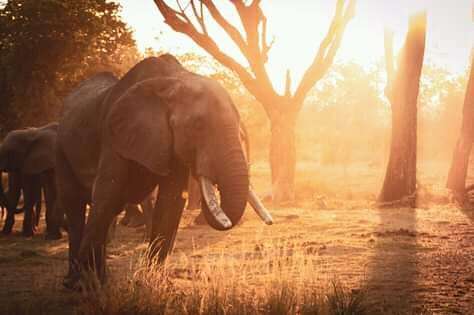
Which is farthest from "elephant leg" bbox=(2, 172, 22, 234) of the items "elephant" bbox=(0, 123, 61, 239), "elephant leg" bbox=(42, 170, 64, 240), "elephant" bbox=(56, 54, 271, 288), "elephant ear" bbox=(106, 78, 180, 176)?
"elephant ear" bbox=(106, 78, 180, 176)

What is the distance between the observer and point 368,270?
7.95m

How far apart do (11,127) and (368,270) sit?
1742cm

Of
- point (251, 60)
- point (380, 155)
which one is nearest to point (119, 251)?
point (251, 60)

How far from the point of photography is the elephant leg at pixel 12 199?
1298cm

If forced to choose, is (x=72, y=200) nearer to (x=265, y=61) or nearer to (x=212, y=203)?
(x=212, y=203)

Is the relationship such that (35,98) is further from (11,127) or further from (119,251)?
(119,251)

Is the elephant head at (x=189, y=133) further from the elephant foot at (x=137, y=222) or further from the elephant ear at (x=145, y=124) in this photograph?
the elephant foot at (x=137, y=222)

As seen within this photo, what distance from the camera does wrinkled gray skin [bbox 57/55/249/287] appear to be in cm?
621

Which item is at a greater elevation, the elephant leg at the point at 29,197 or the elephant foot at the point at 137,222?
the elephant leg at the point at 29,197

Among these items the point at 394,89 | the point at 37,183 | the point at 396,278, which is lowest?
the point at 396,278

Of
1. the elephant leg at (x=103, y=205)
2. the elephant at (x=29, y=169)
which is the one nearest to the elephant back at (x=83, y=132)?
the elephant leg at (x=103, y=205)

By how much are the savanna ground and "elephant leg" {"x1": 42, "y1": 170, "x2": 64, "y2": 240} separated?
0.27 meters

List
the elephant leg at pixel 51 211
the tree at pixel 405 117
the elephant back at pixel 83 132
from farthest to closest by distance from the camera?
the tree at pixel 405 117 < the elephant leg at pixel 51 211 < the elephant back at pixel 83 132

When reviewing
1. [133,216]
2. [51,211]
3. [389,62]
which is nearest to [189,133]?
[51,211]
